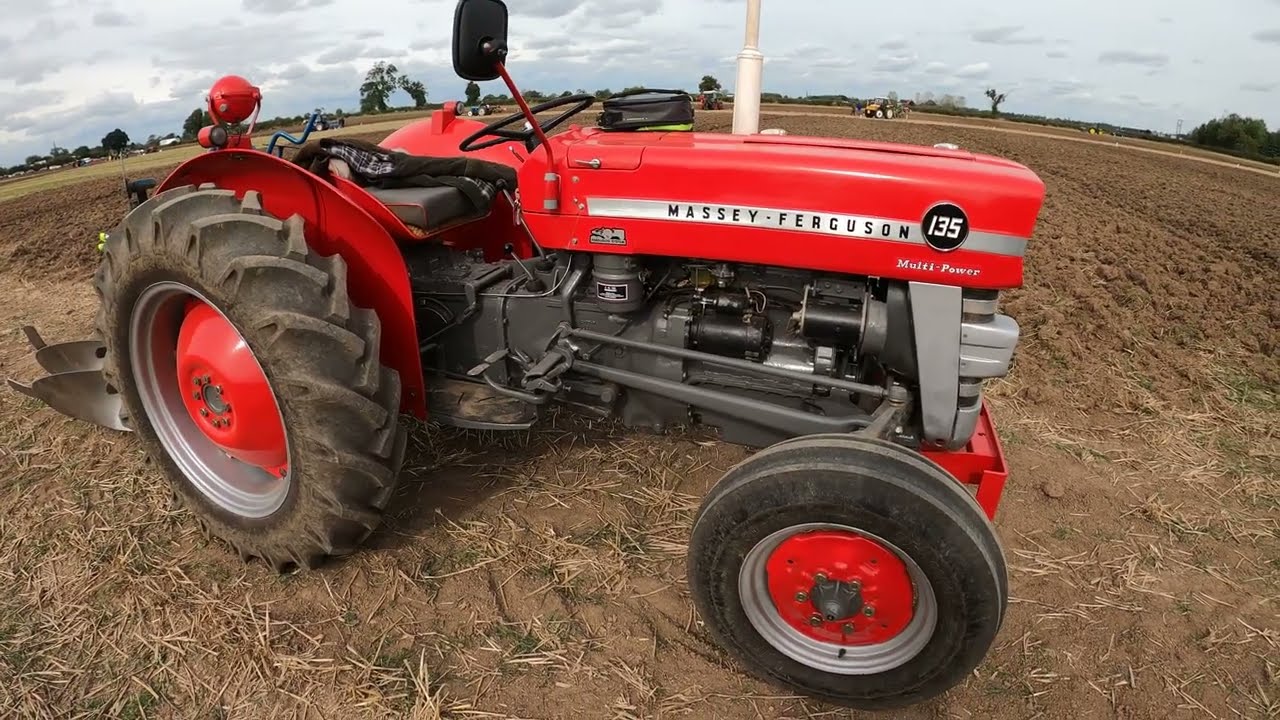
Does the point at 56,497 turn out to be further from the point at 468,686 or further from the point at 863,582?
the point at 863,582

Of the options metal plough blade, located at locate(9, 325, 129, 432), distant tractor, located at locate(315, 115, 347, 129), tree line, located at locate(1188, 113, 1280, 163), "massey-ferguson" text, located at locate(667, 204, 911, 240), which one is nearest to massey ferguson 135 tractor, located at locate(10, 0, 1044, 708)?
"massey-ferguson" text, located at locate(667, 204, 911, 240)

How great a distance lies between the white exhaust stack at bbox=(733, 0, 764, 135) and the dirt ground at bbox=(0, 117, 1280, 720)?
2128mm

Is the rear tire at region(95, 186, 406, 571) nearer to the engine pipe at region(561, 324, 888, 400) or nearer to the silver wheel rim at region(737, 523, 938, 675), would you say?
the engine pipe at region(561, 324, 888, 400)

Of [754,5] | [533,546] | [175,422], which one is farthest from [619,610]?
[754,5]

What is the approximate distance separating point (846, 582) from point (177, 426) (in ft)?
8.28

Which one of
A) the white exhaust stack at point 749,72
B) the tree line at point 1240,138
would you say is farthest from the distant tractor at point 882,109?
the white exhaust stack at point 749,72

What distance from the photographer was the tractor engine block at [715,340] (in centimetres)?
222

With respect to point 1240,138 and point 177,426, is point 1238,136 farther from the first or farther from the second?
point 177,426

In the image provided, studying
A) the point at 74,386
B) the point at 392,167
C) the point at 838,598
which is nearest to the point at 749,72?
the point at 392,167

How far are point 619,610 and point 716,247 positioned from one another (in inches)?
47.9

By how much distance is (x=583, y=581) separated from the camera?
8.53 feet

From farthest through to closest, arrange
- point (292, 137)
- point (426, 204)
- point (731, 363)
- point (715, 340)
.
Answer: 1. point (292, 137)
2. point (426, 204)
3. point (715, 340)
4. point (731, 363)

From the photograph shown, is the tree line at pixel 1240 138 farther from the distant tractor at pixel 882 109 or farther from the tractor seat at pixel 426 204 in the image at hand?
the tractor seat at pixel 426 204

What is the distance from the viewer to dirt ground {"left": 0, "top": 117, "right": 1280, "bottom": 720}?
217cm
